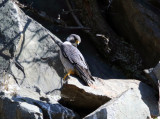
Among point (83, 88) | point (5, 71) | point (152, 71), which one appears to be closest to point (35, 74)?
point (5, 71)

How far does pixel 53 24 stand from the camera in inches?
366

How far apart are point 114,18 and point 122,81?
249cm

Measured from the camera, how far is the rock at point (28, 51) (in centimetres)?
748

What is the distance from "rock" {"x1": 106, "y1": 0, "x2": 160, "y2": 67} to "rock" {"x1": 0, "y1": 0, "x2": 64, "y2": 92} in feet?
7.10

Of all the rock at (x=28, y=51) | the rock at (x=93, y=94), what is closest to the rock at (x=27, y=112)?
the rock at (x=93, y=94)

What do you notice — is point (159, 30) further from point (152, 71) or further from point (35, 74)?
point (35, 74)

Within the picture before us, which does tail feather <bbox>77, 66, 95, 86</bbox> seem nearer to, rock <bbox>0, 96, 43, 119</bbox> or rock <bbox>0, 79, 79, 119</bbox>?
rock <bbox>0, 79, 79, 119</bbox>

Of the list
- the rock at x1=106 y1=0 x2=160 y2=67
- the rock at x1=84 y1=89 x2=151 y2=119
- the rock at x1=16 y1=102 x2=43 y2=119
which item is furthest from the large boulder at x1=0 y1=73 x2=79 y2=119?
the rock at x1=106 y1=0 x2=160 y2=67

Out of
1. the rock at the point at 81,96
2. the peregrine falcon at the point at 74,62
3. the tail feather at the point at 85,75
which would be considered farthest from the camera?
the peregrine falcon at the point at 74,62

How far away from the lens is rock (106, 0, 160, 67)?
28.7 feet

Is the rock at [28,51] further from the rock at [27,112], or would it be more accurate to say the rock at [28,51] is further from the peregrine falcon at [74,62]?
the rock at [27,112]

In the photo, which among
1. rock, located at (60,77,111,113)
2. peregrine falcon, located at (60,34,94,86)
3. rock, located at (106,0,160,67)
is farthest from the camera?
rock, located at (106,0,160,67)

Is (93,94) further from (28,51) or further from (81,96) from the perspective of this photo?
(28,51)

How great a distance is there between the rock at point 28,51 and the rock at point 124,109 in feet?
7.37
